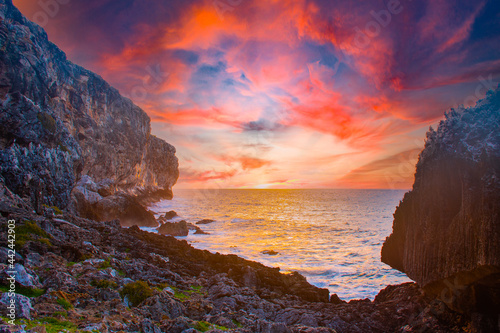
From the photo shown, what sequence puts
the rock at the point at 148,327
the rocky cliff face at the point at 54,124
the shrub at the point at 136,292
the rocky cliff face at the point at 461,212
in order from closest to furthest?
the rock at the point at 148,327 → the rocky cliff face at the point at 461,212 → the shrub at the point at 136,292 → the rocky cliff face at the point at 54,124

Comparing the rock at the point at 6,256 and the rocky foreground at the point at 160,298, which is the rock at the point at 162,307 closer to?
the rocky foreground at the point at 160,298

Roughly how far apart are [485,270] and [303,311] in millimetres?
7635

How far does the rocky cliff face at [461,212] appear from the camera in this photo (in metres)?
8.89

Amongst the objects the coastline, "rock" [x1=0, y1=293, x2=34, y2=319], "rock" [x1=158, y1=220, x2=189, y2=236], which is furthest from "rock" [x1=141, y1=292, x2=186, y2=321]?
"rock" [x1=158, y1=220, x2=189, y2=236]

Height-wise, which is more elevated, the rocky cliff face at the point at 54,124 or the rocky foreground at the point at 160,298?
the rocky cliff face at the point at 54,124

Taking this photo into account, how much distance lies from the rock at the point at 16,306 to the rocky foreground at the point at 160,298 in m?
0.02

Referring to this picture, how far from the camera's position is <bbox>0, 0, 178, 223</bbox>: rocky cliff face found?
24.1 m

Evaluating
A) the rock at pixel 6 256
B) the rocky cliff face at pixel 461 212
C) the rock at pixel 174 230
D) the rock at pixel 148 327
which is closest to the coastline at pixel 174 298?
the rock at pixel 148 327

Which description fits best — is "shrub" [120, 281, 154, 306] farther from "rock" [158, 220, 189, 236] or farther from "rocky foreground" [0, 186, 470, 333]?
"rock" [158, 220, 189, 236]

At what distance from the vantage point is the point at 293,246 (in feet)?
119

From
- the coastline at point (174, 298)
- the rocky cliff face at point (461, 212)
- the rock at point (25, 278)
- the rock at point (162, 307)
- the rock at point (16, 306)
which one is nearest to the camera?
the rock at point (16, 306)

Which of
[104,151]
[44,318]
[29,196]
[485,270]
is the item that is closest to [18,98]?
[29,196]

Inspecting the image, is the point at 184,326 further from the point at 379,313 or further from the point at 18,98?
the point at 18,98

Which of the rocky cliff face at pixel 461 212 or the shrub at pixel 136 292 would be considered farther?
the shrub at pixel 136 292
